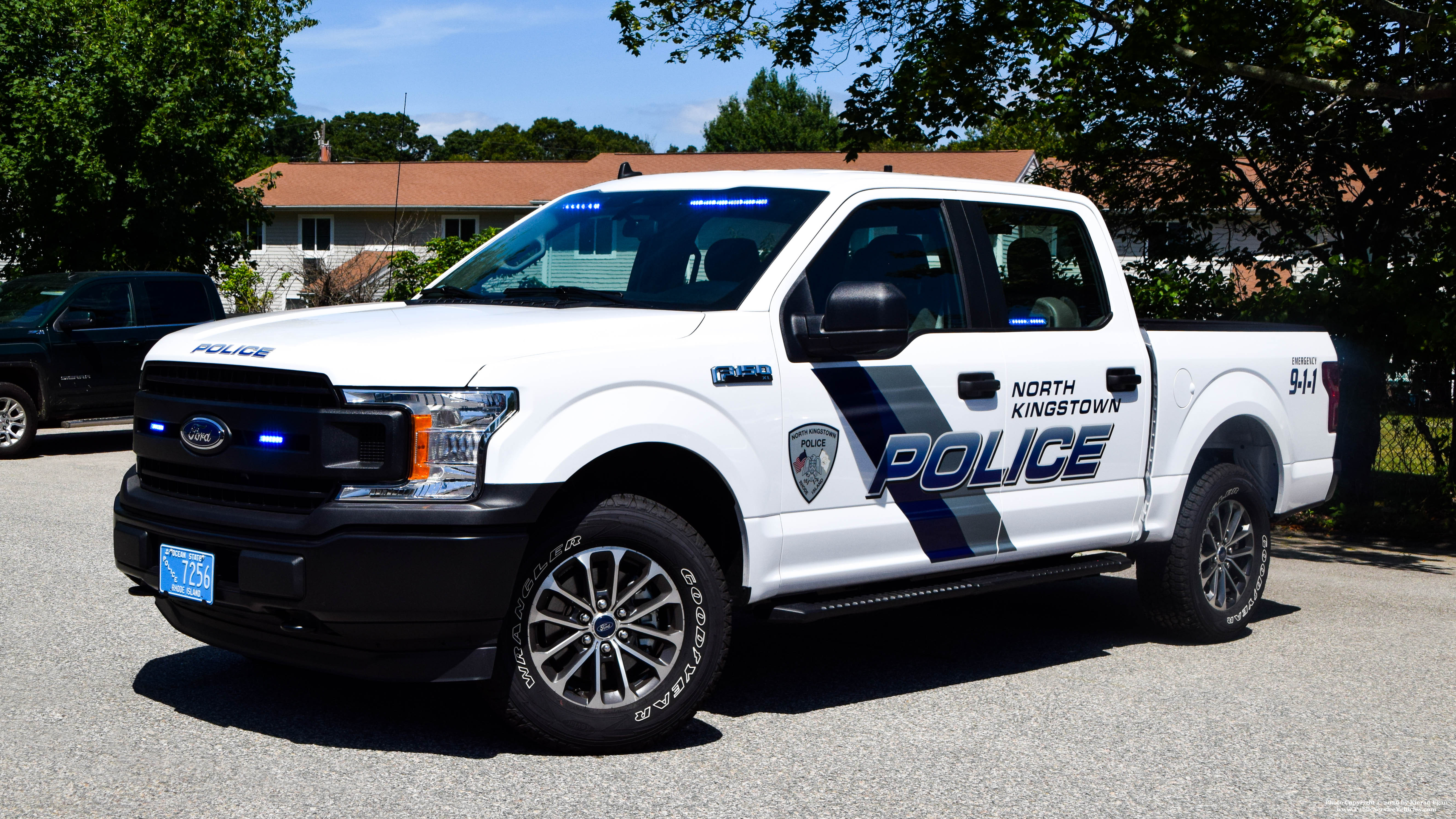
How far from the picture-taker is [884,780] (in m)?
4.66

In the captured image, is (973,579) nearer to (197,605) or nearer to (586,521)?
(586,521)

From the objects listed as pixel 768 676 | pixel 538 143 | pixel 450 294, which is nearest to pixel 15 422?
pixel 450 294

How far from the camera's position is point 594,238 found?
6098 millimetres

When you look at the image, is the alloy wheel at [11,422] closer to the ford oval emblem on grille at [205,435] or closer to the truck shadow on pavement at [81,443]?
the truck shadow on pavement at [81,443]

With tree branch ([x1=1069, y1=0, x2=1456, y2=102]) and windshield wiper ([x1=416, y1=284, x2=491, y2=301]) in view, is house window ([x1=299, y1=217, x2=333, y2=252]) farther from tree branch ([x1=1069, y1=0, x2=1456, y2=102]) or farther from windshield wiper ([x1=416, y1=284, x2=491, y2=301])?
windshield wiper ([x1=416, y1=284, x2=491, y2=301])

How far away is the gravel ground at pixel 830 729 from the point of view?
441cm

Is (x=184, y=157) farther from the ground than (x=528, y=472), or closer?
farther from the ground

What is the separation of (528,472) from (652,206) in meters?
1.90

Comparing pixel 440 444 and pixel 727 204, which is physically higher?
pixel 727 204

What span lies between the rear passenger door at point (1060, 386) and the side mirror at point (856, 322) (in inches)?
35.3

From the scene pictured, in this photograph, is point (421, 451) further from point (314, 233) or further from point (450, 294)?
point (314, 233)

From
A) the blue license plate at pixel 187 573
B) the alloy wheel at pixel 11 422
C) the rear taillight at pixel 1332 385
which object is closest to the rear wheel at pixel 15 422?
the alloy wheel at pixel 11 422

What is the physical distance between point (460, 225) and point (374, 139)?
247ft

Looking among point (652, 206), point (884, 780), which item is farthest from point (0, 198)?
point (884, 780)
